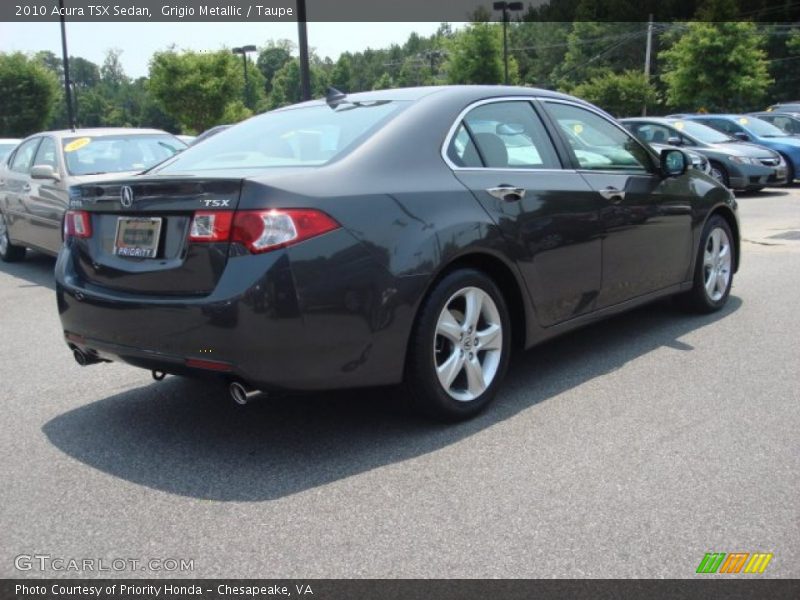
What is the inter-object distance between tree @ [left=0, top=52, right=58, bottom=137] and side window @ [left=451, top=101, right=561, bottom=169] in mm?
51943

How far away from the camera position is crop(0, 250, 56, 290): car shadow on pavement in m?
8.95

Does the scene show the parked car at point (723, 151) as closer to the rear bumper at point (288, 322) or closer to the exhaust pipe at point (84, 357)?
the rear bumper at point (288, 322)

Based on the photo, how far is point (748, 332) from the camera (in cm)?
566

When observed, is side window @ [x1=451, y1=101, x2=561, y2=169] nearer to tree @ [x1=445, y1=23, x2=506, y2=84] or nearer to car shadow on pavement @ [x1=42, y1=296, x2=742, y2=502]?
car shadow on pavement @ [x1=42, y1=296, x2=742, y2=502]

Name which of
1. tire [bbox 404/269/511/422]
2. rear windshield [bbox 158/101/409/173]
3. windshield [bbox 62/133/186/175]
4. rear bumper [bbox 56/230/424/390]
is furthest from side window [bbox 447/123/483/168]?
windshield [bbox 62/133/186/175]

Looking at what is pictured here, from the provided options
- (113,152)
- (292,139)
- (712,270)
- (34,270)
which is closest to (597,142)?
(712,270)

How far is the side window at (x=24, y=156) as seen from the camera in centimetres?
950

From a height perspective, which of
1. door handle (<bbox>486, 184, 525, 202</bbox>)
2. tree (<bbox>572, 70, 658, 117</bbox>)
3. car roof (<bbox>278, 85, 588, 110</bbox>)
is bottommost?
door handle (<bbox>486, 184, 525, 202</bbox>)

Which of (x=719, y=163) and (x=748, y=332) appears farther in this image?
(x=719, y=163)

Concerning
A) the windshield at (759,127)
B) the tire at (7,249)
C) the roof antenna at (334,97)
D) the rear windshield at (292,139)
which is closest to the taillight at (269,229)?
the rear windshield at (292,139)

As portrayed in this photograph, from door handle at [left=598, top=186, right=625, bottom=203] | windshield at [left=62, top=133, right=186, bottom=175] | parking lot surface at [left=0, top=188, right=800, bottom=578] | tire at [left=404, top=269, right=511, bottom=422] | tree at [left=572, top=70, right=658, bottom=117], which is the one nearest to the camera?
parking lot surface at [left=0, top=188, right=800, bottom=578]

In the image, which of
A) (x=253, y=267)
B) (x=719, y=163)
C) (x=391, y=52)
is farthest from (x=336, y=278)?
(x=391, y=52)
